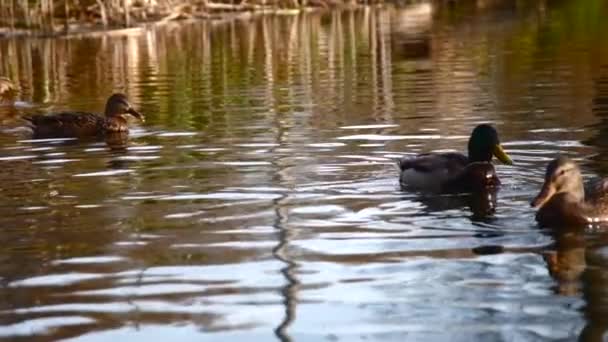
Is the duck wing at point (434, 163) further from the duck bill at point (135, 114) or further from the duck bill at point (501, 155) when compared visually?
the duck bill at point (135, 114)

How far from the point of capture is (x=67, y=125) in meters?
15.5

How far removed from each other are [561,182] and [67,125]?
7.82 meters

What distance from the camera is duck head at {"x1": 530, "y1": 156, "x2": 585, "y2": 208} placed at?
→ 8.92 meters

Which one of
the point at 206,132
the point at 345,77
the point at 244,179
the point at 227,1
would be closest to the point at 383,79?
the point at 345,77

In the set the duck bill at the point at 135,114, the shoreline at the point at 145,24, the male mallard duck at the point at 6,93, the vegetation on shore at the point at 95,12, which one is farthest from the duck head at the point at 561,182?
the shoreline at the point at 145,24

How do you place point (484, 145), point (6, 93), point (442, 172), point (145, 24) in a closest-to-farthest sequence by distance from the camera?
point (442, 172)
point (484, 145)
point (6, 93)
point (145, 24)

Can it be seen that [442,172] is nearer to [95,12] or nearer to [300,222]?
[300,222]

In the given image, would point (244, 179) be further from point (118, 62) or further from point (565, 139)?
point (118, 62)

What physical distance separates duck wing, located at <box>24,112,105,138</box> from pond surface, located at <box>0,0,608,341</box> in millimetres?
373

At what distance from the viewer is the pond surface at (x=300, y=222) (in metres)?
6.83

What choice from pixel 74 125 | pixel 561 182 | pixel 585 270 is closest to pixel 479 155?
pixel 561 182

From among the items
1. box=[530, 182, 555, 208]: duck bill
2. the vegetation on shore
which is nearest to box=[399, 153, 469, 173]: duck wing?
box=[530, 182, 555, 208]: duck bill

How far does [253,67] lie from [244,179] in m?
16.1

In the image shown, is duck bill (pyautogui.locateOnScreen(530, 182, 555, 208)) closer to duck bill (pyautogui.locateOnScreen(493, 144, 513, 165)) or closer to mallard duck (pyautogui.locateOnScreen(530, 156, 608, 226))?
mallard duck (pyautogui.locateOnScreen(530, 156, 608, 226))
